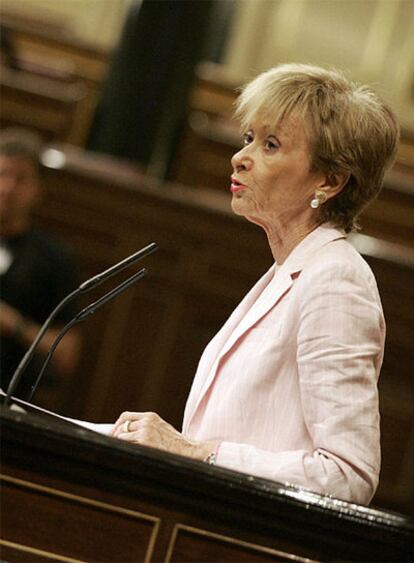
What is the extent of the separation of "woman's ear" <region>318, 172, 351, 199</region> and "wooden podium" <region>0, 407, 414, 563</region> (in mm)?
712

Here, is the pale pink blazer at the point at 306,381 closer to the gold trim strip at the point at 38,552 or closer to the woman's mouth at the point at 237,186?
the woman's mouth at the point at 237,186

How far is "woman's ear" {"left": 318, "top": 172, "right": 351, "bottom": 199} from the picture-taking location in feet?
7.65

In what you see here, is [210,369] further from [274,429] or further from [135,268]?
[135,268]

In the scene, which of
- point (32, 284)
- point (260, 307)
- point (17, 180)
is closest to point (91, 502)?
point (260, 307)

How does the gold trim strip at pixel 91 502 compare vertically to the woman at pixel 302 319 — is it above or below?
below

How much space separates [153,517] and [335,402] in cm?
39

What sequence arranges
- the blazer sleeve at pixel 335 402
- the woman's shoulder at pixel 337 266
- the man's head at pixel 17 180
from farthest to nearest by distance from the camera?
the man's head at pixel 17 180 → the woman's shoulder at pixel 337 266 → the blazer sleeve at pixel 335 402

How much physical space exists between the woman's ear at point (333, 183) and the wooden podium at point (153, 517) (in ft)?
2.34

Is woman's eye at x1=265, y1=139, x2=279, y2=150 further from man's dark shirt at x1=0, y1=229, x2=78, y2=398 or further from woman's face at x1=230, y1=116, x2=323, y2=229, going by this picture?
man's dark shirt at x1=0, y1=229, x2=78, y2=398

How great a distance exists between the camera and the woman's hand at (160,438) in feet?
6.70

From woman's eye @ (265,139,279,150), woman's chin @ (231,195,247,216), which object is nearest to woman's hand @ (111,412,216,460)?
woman's chin @ (231,195,247,216)

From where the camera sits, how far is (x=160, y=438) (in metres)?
2.05

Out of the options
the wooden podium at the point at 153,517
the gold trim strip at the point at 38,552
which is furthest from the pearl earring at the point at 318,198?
the gold trim strip at the point at 38,552

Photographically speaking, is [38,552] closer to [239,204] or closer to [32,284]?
[239,204]
